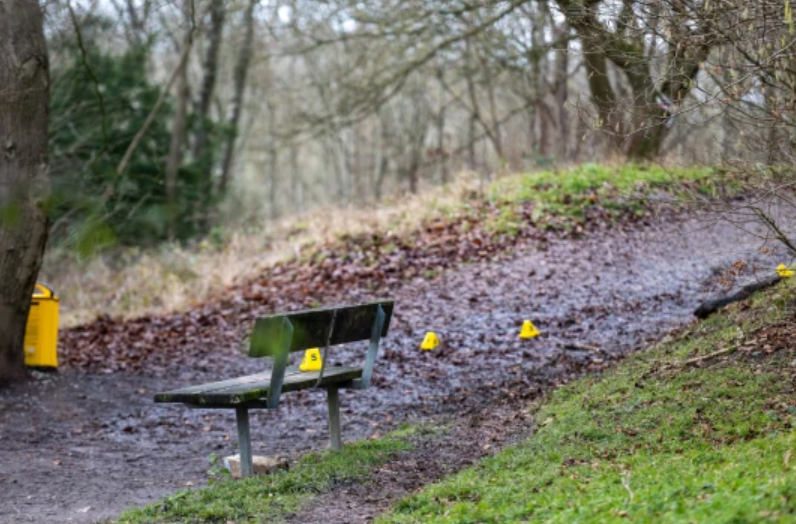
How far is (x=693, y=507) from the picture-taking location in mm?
3689

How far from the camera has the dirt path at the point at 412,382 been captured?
641cm

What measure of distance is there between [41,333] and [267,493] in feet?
18.6

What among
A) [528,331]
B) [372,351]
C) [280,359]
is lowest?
[528,331]

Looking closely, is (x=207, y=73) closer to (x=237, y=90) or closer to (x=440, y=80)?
(x=237, y=90)

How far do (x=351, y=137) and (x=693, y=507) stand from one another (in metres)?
26.0

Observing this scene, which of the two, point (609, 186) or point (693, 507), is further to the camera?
point (609, 186)

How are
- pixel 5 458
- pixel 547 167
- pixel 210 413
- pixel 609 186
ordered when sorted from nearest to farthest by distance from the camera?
pixel 5 458
pixel 210 413
pixel 609 186
pixel 547 167

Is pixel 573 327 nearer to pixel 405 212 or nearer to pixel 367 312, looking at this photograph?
pixel 367 312

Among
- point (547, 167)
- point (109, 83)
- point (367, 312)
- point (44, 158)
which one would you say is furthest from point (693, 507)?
point (109, 83)

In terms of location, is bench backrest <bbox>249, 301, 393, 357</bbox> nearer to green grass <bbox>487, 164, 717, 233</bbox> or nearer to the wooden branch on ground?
the wooden branch on ground

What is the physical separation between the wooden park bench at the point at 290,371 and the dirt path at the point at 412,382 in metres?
0.79

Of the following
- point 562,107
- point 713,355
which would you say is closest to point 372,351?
point 713,355

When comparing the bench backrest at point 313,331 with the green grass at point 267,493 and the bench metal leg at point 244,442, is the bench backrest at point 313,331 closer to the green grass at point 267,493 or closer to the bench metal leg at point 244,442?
the bench metal leg at point 244,442

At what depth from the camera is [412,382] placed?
29.7 feet
